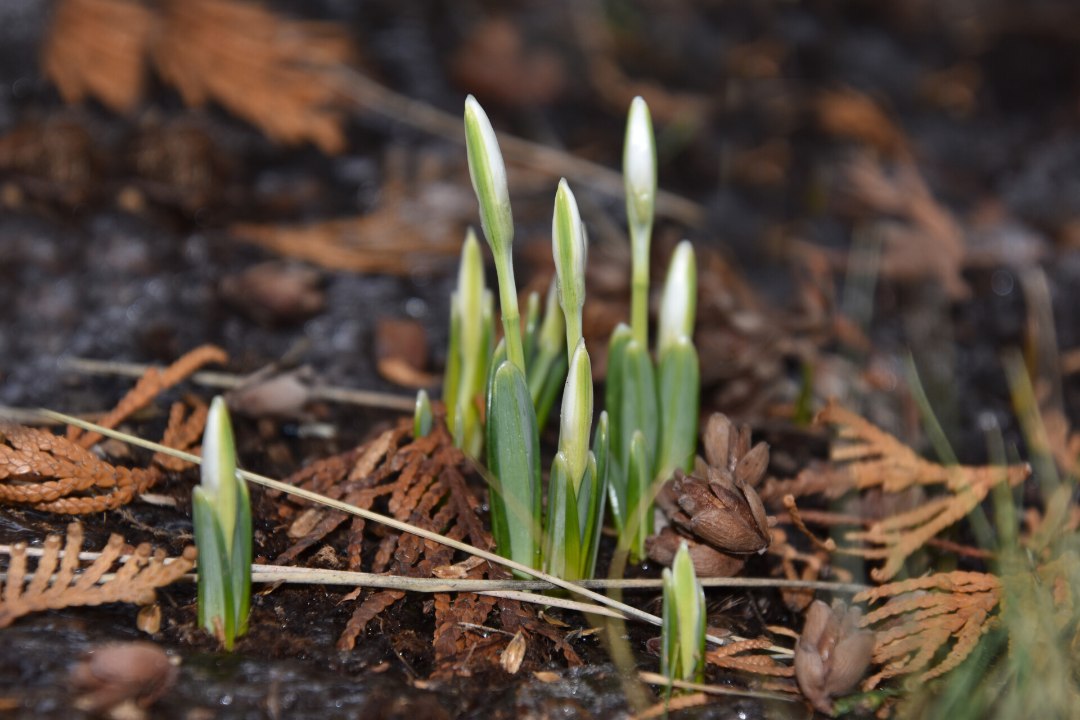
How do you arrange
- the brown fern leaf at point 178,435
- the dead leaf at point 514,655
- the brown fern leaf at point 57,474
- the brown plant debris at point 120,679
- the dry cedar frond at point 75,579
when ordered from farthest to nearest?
1. the brown fern leaf at point 178,435
2. the brown fern leaf at point 57,474
3. the dead leaf at point 514,655
4. the dry cedar frond at point 75,579
5. the brown plant debris at point 120,679

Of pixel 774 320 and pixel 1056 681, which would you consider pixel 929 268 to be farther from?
pixel 1056 681

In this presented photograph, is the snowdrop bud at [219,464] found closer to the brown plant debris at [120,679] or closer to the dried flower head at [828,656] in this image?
the brown plant debris at [120,679]

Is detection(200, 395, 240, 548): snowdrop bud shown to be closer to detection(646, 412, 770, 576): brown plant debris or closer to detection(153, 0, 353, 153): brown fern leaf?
detection(646, 412, 770, 576): brown plant debris

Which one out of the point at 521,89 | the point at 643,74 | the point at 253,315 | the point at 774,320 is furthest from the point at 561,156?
the point at 253,315

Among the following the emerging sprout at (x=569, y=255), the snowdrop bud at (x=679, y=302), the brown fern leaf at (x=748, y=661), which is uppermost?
the emerging sprout at (x=569, y=255)

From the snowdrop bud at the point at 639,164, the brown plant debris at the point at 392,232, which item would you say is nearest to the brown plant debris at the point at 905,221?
the brown plant debris at the point at 392,232

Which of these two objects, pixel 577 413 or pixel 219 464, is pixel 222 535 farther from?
pixel 577 413

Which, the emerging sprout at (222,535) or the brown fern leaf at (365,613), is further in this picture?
the brown fern leaf at (365,613)
